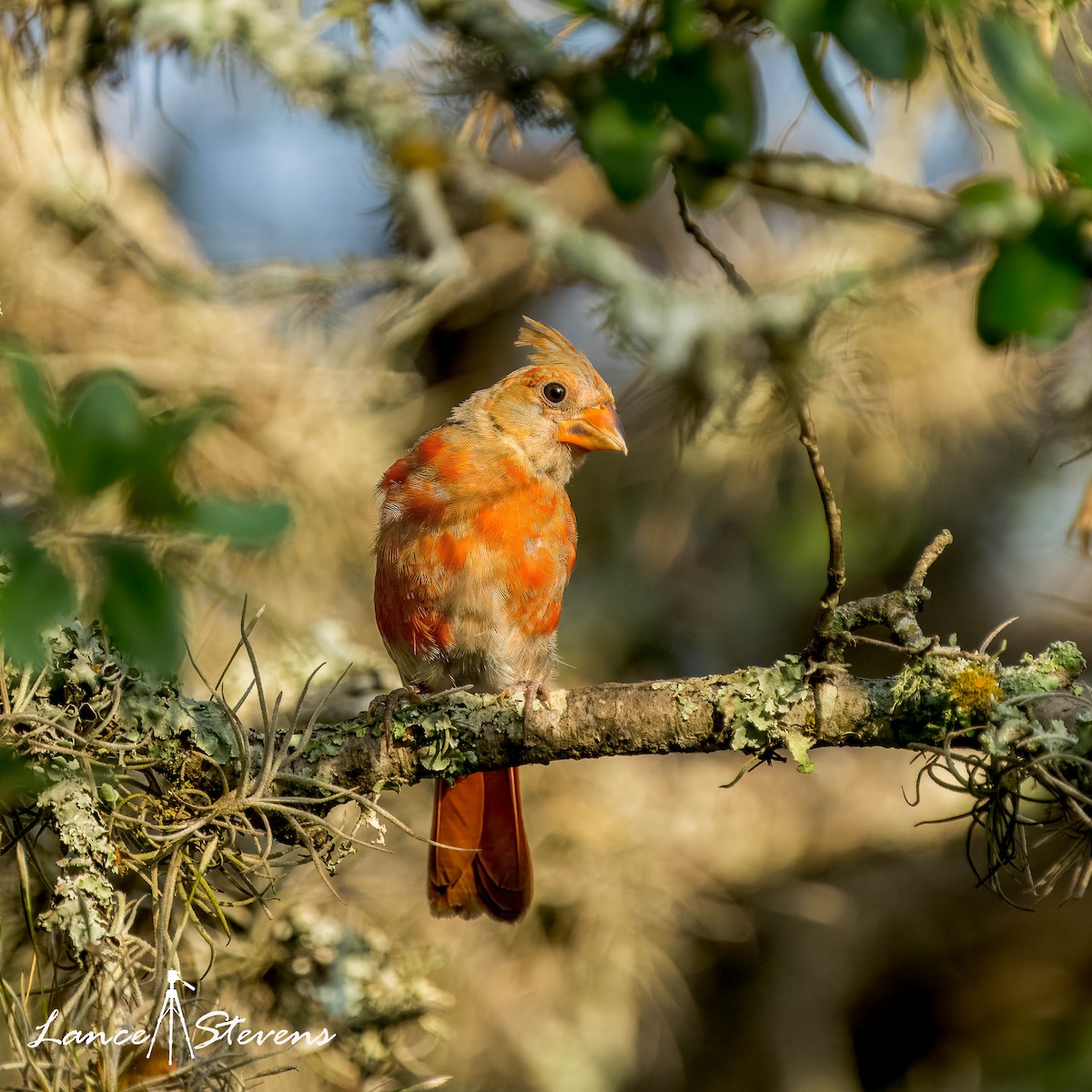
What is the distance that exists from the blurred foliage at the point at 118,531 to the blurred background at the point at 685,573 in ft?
9.48

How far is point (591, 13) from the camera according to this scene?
2.52m

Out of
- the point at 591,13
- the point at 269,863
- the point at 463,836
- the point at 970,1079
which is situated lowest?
the point at 970,1079

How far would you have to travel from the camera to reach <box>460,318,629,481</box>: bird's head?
12.8 ft

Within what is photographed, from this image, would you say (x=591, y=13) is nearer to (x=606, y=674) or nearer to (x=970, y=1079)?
Result: (x=606, y=674)

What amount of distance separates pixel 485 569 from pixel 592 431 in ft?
2.14

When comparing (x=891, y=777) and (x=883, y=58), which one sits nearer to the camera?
(x=883, y=58)

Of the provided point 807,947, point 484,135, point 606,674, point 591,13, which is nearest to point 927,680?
point 591,13

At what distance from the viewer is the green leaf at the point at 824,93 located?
6.59 feet

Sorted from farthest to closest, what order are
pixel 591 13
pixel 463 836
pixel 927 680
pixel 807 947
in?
pixel 807 947 < pixel 463 836 < pixel 591 13 < pixel 927 680

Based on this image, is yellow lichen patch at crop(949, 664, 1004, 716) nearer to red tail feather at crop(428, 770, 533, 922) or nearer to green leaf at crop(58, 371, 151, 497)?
green leaf at crop(58, 371, 151, 497)

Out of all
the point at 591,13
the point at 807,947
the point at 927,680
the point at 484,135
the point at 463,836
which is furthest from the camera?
the point at 807,947

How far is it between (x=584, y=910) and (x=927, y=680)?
10.4 feet

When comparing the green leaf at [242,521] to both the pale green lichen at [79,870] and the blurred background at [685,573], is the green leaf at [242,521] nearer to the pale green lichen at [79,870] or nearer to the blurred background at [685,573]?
the pale green lichen at [79,870]

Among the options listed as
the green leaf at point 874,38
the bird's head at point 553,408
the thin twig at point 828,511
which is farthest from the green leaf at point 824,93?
the bird's head at point 553,408
